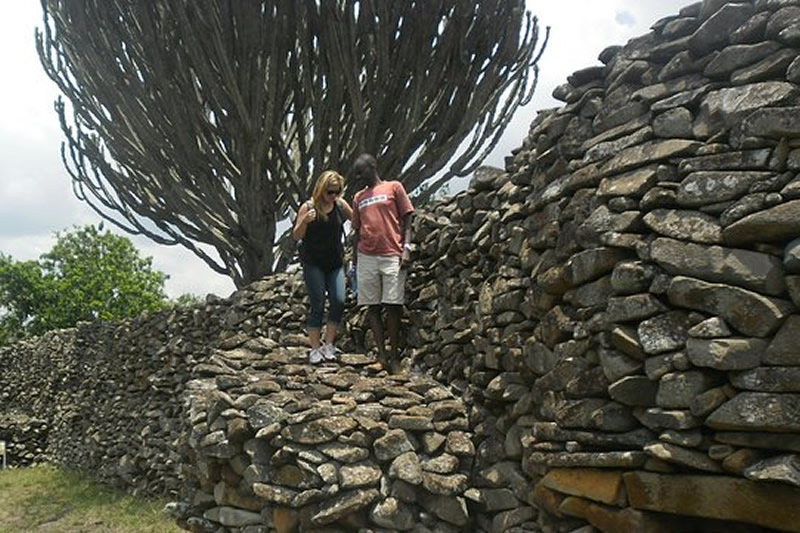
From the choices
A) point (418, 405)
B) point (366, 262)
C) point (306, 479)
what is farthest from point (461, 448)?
point (366, 262)

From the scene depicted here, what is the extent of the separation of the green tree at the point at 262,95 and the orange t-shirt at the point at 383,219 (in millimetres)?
3745

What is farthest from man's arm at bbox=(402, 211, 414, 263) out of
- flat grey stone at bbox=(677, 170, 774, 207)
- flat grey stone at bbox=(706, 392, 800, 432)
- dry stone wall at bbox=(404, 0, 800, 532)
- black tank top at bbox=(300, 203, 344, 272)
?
flat grey stone at bbox=(706, 392, 800, 432)

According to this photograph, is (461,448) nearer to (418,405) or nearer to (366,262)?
(418,405)

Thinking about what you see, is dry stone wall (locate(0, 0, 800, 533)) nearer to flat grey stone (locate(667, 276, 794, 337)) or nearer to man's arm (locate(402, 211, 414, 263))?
flat grey stone (locate(667, 276, 794, 337))

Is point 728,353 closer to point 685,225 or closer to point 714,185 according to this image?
point 685,225

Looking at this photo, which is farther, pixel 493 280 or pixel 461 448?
pixel 493 280

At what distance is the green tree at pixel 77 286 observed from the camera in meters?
21.5

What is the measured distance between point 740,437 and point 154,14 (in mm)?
8485

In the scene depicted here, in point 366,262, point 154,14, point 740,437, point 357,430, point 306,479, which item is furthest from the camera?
point 154,14

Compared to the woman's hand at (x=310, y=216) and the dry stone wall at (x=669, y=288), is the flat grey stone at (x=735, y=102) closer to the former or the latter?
the dry stone wall at (x=669, y=288)

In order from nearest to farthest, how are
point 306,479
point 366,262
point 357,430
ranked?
point 306,479 → point 357,430 → point 366,262

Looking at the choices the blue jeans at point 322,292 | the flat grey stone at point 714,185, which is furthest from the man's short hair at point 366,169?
the flat grey stone at point 714,185

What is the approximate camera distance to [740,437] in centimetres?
235

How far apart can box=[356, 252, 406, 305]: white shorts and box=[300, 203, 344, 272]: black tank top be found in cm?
28
